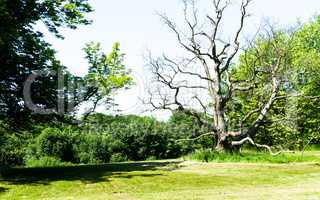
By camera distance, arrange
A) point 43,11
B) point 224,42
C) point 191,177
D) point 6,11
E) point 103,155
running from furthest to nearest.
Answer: point 103,155 → point 224,42 → point 43,11 → point 6,11 → point 191,177

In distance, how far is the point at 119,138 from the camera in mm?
39875

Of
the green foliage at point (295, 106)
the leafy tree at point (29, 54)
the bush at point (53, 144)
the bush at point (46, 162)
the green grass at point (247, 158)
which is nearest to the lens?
the leafy tree at point (29, 54)

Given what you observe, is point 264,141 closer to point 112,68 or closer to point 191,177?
point 112,68

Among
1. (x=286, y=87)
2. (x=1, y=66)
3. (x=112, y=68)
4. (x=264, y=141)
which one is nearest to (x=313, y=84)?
(x=286, y=87)

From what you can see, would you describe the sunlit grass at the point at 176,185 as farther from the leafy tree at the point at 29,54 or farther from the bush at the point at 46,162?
the bush at the point at 46,162

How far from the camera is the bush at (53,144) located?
113 ft

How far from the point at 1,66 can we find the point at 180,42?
12314 mm

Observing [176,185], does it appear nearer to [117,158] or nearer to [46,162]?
[46,162]

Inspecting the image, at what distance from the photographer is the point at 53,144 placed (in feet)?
115

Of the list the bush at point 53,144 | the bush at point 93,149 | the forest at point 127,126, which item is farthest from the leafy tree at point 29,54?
the bush at point 93,149

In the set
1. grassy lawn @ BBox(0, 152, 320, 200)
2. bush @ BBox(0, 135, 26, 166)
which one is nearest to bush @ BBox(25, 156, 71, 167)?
bush @ BBox(0, 135, 26, 166)

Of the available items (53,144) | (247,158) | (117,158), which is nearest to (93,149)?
(117,158)

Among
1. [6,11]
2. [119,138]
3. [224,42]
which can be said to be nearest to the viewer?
[6,11]

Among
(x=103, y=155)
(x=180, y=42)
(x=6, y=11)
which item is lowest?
(x=103, y=155)
